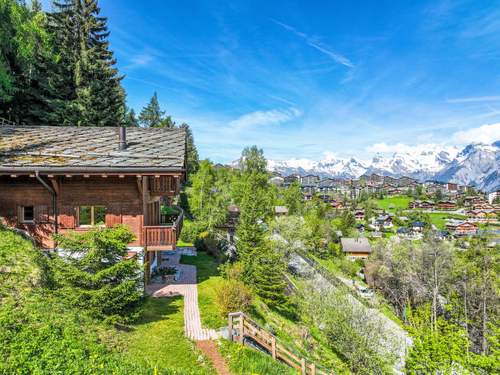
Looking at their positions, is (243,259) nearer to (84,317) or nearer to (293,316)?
(293,316)

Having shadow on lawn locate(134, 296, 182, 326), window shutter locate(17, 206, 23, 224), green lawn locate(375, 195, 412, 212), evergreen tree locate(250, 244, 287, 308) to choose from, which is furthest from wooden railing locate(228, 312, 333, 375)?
green lawn locate(375, 195, 412, 212)

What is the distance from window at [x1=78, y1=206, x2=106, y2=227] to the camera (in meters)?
13.1

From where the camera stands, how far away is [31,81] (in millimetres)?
28781

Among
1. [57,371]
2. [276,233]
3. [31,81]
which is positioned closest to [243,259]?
[57,371]

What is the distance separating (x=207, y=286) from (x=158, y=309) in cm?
365

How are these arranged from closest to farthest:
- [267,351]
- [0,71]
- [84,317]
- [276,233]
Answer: [84,317], [267,351], [0,71], [276,233]

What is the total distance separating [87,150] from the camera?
510 inches

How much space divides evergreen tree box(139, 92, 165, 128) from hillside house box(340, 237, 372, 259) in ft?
170

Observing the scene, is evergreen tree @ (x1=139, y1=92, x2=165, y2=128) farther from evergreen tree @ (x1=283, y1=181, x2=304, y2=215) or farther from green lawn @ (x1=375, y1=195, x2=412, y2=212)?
green lawn @ (x1=375, y1=195, x2=412, y2=212)

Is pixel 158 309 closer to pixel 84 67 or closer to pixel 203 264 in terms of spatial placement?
pixel 203 264

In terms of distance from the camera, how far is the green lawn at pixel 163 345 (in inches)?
323

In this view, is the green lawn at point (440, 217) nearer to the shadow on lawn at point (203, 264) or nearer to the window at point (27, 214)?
the shadow on lawn at point (203, 264)

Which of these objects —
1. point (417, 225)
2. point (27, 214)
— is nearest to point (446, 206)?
point (417, 225)

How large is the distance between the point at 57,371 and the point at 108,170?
7346 mm
